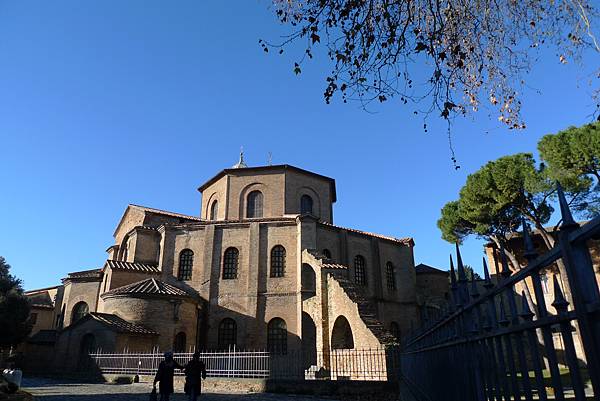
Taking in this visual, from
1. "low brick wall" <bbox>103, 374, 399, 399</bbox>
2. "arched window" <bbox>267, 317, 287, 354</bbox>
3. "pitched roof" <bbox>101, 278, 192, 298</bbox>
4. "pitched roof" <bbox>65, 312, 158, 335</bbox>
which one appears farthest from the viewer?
A: "arched window" <bbox>267, 317, 287, 354</bbox>

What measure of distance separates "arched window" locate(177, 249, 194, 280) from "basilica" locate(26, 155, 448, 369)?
6 centimetres

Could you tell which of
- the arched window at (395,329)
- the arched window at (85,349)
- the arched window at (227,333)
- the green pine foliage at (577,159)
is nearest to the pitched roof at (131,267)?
the arched window at (85,349)

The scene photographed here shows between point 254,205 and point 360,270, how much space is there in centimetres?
817

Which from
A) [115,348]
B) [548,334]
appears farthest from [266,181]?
[548,334]

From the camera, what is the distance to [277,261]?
81.6ft

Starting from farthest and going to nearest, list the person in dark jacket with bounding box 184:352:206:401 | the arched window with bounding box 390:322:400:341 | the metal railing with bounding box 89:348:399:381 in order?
1. the arched window with bounding box 390:322:400:341
2. the metal railing with bounding box 89:348:399:381
3. the person in dark jacket with bounding box 184:352:206:401

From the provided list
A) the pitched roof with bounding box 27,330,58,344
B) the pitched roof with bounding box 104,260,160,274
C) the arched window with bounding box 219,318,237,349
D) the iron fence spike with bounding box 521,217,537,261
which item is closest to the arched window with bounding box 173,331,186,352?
the arched window with bounding box 219,318,237,349

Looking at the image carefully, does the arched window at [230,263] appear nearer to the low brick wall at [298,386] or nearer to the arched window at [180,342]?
the arched window at [180,342]

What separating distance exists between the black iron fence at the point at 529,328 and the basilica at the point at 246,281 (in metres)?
14.8

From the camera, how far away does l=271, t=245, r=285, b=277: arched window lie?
2453 cm

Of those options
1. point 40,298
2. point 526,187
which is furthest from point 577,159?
point 40,298

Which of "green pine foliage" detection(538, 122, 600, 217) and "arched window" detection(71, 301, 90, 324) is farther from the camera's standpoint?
"arched window" detection(71, 301, 90, 324)

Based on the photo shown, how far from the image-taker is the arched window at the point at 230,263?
24828 mm

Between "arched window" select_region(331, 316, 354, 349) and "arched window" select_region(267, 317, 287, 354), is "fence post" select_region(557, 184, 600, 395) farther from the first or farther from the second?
"arched window" select_region(267, 317, 287, 354)
